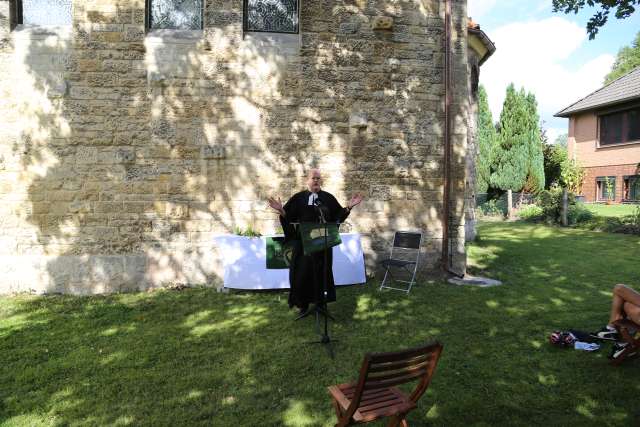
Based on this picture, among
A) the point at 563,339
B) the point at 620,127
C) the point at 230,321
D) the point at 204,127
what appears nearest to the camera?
the point at 563,339

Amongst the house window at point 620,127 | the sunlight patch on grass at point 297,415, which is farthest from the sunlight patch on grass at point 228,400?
the house window at point 620,127

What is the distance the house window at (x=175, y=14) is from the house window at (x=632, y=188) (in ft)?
68.8

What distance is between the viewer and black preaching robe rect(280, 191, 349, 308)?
5730mm

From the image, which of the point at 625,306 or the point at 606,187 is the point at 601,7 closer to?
the point at 625,306

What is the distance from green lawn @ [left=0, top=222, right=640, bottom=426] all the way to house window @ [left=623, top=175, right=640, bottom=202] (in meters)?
16.3

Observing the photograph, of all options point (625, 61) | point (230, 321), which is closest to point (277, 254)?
point (230, 321)

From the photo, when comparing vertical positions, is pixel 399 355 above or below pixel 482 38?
below

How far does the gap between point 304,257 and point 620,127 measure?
23.9m

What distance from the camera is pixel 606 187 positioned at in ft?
76.2

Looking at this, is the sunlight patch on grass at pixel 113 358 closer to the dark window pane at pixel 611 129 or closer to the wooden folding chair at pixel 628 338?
the wooden folding chair at pixel 628 338

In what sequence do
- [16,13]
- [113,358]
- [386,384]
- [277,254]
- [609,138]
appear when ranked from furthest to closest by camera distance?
[609,138]
[277,254]
[16,13]
[113,358]
[386,384]

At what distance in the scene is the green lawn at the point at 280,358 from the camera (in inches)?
137

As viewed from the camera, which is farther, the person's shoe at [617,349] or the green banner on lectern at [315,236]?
the green banner on lectern at [315,236]

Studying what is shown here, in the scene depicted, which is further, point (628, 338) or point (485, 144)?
point (485, 144)
